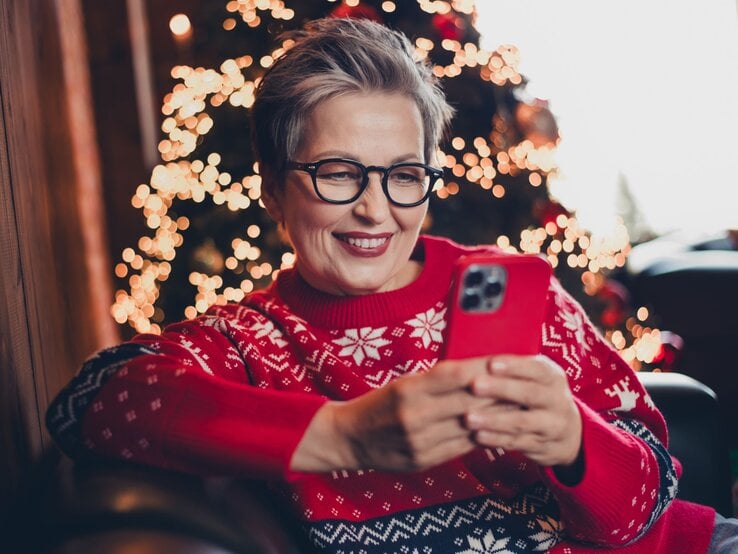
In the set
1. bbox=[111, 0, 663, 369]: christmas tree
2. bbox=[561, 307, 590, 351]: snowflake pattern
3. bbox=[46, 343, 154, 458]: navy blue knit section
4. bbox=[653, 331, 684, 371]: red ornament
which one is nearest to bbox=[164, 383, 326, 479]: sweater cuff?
bbox=[46, 343, 154, 458]: navy blue knit section

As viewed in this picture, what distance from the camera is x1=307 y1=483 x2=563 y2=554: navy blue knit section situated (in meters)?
1.04

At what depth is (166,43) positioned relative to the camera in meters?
3.33

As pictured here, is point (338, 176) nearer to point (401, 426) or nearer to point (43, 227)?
point (401, 426)

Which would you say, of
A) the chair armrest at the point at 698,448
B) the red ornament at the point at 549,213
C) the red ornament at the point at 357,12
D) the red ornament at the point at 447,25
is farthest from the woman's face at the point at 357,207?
the red ornament at the point at 549,213

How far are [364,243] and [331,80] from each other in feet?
0.82

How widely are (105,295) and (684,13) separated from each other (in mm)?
3622

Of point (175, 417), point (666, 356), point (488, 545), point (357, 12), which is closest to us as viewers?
Answer: point (175, 417)

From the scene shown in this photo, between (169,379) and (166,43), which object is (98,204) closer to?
(166,43)

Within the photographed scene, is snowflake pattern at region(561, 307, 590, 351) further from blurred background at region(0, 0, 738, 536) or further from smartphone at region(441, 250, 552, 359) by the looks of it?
blurred background at region(0, 0, 738, 536)

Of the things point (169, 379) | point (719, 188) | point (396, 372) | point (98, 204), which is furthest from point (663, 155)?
point (169, 379)

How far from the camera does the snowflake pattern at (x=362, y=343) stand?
1169 mm

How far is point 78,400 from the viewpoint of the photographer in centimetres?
92

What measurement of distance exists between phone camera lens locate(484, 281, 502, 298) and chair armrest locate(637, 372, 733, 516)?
2.60 feet

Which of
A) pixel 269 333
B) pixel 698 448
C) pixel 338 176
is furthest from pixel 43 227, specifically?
pixel 698 448
